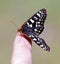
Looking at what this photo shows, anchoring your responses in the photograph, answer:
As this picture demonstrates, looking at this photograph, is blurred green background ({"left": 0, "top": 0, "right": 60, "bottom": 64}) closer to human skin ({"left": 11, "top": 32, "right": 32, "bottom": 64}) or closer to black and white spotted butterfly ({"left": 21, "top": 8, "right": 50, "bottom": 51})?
black and white spotted butterfly ({"left": 21, "top": 8, "right": 50, "bottom": 51})

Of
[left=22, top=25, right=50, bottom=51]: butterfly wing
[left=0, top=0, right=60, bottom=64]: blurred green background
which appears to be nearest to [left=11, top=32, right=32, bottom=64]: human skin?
[left=22, top=25, right=50, bottom=51]: butterfly wing

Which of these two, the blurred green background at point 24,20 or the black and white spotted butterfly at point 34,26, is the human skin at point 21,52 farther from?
the blurred green background at point 24,20

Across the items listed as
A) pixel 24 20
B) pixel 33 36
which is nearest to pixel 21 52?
pixel 33 36

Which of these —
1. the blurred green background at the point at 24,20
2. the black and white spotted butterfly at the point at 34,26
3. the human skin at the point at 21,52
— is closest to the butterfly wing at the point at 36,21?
the black and white spotted butterfly at the point at 34,26

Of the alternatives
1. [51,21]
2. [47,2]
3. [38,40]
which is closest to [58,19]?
[51,21]

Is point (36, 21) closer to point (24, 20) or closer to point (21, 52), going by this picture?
point (21, 52)

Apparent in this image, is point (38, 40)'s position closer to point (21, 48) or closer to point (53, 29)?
point (21, 48)
